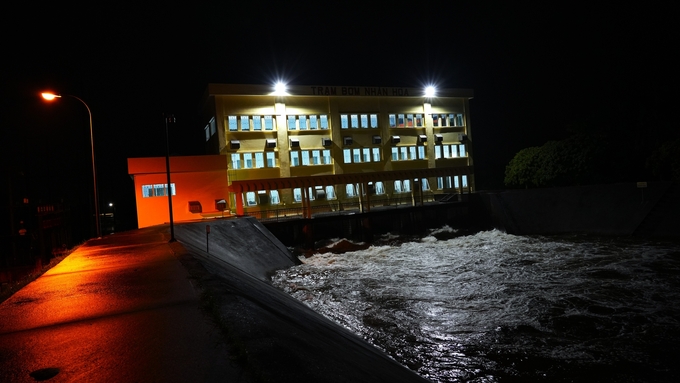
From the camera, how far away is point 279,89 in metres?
33.6

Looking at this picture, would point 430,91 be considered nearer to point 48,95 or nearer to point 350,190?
point 350,190

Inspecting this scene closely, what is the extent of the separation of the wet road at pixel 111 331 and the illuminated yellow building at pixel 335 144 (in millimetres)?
19621

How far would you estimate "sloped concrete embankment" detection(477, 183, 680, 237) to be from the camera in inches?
1008

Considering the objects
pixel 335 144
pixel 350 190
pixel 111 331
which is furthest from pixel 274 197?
pixel 111 331

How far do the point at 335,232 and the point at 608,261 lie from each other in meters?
16.3

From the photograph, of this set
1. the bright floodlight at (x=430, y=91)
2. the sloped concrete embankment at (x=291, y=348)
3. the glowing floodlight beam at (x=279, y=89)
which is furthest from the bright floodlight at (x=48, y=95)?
the bright floodlight at (x=430, y=91)

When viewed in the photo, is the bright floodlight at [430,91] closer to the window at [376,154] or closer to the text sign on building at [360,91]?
the text sign on building at [360,91]

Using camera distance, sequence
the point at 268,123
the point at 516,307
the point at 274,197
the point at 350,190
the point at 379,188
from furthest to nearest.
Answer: the point at 379,188, the point at 350,190, the point at 268,123, the point at 274,197, the point at 516,307

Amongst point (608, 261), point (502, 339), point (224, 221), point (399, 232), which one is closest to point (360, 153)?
point (399, 232)

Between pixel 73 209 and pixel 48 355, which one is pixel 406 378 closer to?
pixel 48 355

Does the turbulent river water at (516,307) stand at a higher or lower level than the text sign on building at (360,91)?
lower

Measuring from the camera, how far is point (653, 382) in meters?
8.03

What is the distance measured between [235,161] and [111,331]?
2706cm

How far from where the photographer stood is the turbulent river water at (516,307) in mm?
8938
